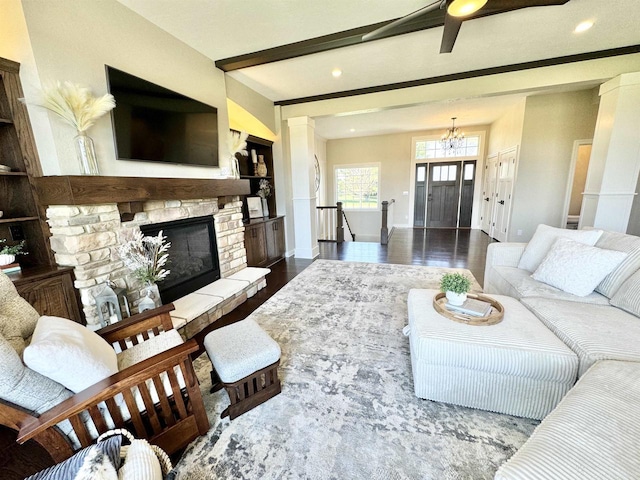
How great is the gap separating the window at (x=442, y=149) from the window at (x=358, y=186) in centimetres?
136

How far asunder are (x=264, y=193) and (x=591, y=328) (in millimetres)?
4333

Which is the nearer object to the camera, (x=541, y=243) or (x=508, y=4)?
(x=508, y=4)

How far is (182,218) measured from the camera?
2777 millimetres

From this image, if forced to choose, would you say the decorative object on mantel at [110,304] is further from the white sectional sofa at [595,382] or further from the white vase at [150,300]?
the white sectional sofa at [595,382]

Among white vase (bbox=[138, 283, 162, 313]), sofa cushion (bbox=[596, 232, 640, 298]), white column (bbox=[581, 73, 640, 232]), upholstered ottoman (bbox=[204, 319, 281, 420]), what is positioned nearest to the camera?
upholstered ottoman (bbox=[204, 319, 281, 420])

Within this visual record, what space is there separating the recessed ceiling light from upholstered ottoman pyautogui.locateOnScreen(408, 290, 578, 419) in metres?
3.09

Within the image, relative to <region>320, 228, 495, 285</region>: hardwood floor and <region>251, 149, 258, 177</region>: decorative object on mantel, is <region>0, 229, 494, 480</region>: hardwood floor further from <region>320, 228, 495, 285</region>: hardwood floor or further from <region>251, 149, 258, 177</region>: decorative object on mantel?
<region>251, 149, 258, 177</region>: decorative object on mantel

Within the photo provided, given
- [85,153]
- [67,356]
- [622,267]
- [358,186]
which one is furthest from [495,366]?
[358,186]

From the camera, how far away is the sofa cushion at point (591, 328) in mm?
1337

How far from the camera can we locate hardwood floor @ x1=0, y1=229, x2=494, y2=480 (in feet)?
4.37

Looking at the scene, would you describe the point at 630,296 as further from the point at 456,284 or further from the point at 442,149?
the point at 442,149

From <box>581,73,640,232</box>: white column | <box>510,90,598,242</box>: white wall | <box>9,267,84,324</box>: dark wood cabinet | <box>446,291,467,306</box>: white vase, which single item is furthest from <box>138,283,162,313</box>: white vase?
<box>510,90,598,242</box>: white wall

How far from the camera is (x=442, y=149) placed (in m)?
7.54

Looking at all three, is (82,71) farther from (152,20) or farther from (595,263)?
(595,263)
